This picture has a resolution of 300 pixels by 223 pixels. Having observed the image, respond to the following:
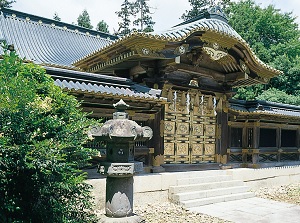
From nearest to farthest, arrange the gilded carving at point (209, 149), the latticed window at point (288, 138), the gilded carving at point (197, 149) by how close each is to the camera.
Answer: the gilded carving at point (197, 149), the gilded carving at point (209, 149), the latticed window at point (288, 138)

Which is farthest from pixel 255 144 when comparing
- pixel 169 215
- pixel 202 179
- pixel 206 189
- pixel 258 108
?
pixel 169 215

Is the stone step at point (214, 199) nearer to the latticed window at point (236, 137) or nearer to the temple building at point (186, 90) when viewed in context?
the temple building at point (186, 90)

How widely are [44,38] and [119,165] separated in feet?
40.1

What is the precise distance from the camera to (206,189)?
9.95m

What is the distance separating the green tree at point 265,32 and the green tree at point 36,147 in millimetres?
19799

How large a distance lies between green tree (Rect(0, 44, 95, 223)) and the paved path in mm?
4146

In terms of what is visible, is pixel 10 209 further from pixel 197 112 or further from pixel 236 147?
pixel 236 147

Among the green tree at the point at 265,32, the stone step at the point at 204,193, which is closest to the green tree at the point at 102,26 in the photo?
the green tree at the point at 265,32

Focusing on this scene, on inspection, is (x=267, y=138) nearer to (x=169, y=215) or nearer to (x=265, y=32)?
(x=169, y=215)

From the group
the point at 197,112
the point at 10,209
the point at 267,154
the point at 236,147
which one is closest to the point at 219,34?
the point at 197,112

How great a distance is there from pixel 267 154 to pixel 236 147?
1.61 metres

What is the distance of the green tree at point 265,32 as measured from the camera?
25041mm

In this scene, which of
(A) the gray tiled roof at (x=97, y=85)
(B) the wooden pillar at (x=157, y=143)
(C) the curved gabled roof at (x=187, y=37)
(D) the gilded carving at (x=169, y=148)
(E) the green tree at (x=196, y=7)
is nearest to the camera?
(A) the gray tiled roof at (x=97, y=85)

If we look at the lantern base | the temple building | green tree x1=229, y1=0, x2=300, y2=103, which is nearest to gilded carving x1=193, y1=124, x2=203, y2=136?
the temple building
